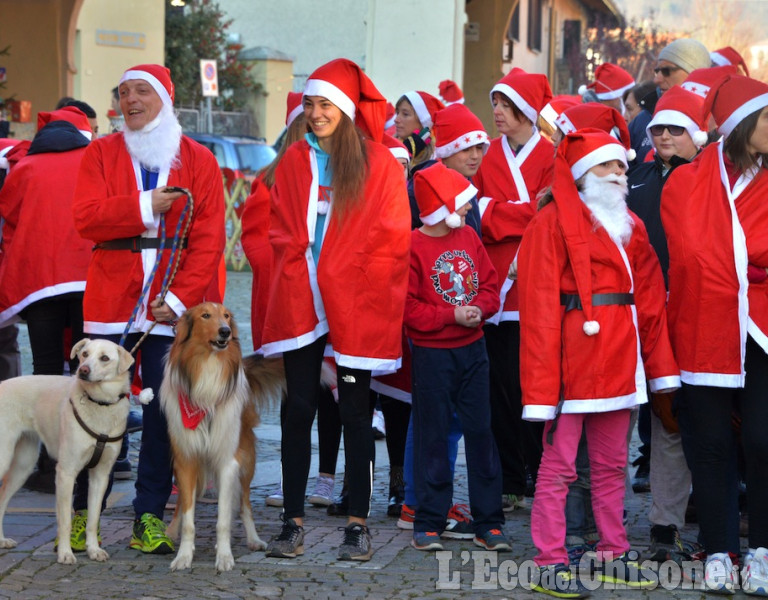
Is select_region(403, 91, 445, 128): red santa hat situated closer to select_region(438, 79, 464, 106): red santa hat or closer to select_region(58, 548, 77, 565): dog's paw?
select_region(438, 79, 464, 106): red santa hat

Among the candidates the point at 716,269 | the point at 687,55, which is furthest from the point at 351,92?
the point at 687,55

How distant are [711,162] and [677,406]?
119 cm

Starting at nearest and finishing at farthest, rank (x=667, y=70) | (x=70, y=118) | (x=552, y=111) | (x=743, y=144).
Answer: (x=743, y=144)
(x=70, y=118)
(x=552, y=111)
(x=667, y=70)

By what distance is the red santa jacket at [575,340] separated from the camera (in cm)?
564

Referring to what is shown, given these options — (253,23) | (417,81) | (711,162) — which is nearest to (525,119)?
(711,162)

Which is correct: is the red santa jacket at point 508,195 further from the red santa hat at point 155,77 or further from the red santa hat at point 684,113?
the red santa hat at point 155,77

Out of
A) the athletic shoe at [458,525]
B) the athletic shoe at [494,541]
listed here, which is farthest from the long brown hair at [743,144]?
the athletic shoe at [458,525]

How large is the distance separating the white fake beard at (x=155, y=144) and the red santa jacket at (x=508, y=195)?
1.78 metres

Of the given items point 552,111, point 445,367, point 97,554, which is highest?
point 552,111

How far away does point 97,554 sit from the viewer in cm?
605

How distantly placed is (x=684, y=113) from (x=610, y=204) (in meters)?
1.22

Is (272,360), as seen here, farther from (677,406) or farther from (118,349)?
(677,406)

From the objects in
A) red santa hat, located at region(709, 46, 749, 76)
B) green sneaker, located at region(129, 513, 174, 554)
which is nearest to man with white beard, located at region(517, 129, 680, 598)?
green sneaker, located at region(129, 513, 174, 554)

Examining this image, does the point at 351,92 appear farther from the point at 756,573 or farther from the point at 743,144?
the point at 756,573
